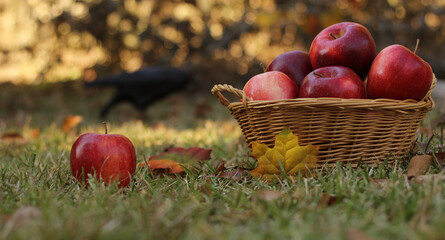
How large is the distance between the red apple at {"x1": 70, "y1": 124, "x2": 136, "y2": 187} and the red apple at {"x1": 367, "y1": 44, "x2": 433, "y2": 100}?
1067 mm

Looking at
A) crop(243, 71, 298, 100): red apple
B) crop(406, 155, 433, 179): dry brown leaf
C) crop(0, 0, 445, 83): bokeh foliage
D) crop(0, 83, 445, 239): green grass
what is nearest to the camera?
crop(0, 83, 445, 239): green grass

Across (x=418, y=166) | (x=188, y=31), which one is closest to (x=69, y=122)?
(x=418, y=166)

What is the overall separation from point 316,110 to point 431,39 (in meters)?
5.72

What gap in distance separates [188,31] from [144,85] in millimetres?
1817

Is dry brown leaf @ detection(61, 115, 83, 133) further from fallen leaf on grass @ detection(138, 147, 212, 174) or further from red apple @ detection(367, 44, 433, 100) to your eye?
red apple @ detection(367, 44, 433, 100)

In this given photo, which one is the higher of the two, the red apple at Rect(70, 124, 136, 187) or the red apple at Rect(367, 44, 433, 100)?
the red apple at Rect(367, 44, 433, 100)

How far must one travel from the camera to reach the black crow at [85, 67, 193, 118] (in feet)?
14.9

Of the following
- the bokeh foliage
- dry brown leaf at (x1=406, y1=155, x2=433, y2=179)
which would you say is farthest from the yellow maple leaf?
the bokeh foliage

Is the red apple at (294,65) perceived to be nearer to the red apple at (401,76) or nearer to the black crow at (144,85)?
the red apple at (401,76)

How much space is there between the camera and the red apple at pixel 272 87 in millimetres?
1751

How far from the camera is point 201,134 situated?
2980 millimetres

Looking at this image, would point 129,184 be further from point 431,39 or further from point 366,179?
point 431,39

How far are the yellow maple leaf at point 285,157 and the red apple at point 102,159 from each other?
49cm

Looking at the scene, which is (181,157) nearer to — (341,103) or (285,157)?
(285,157)
